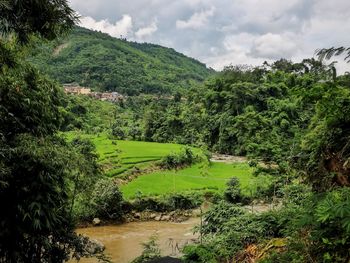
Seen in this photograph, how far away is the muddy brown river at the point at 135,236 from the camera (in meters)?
16.4

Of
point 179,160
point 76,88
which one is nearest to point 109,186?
point 179,160

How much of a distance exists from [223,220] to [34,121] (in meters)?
7.10

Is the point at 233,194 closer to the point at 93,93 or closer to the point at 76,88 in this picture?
the point at 93,93

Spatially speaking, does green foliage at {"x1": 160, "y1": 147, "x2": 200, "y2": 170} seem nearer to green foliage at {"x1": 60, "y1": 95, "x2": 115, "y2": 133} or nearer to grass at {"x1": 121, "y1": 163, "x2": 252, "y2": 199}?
grass at {"x1": 121, "y1": 163, "x2": 252, "y2": 199}

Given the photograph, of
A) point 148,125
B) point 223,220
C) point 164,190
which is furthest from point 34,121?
point 148,125

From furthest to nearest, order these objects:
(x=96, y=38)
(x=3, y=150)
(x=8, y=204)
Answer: (x=96, y=38) → (x=8, y=204) → (x=3, y=150)

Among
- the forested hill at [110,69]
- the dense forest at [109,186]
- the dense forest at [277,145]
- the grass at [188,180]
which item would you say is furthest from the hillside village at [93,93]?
the dense forest at [109,186]

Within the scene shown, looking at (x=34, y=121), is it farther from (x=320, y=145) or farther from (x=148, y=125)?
(x=148, y=125)

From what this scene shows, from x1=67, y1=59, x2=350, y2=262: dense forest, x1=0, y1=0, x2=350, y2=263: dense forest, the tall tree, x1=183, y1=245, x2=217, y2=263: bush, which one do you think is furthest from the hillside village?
the tall tree

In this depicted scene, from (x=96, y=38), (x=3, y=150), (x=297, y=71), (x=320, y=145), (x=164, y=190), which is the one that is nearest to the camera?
(x=3, y=150)

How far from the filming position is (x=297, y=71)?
189ft

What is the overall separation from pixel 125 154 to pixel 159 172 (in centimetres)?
398

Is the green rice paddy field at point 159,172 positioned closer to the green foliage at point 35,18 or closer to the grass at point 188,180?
the grass at point 188,180

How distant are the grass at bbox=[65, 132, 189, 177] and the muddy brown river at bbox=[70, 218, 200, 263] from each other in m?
8.20
